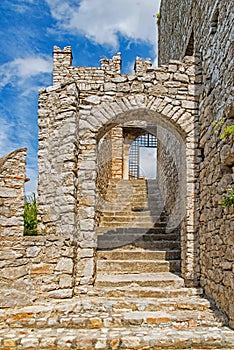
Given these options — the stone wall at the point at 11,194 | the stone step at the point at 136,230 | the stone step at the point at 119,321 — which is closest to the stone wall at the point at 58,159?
the stone wall at the point at 11,194

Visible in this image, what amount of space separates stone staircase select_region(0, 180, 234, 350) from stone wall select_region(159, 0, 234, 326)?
38 centimetres

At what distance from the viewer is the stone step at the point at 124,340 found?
380cm

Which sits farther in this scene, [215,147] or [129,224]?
[129,224]

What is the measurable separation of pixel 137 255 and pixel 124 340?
272 cm

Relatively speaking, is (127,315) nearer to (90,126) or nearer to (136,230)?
(90,126)

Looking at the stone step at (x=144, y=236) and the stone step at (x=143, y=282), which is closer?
the stone step at (x=143, y=282)

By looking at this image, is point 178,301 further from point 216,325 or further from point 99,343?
point 99,343

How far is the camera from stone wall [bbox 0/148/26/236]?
495 cm

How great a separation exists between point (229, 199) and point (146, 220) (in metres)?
4.34

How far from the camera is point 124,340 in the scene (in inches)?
151

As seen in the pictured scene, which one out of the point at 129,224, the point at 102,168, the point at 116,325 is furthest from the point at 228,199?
the point at 102,168

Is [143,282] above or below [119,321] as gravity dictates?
above

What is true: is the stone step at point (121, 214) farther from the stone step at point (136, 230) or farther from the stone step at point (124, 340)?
the stone step at point (124, 340)

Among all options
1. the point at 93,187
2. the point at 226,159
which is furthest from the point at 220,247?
the point at 93,187
